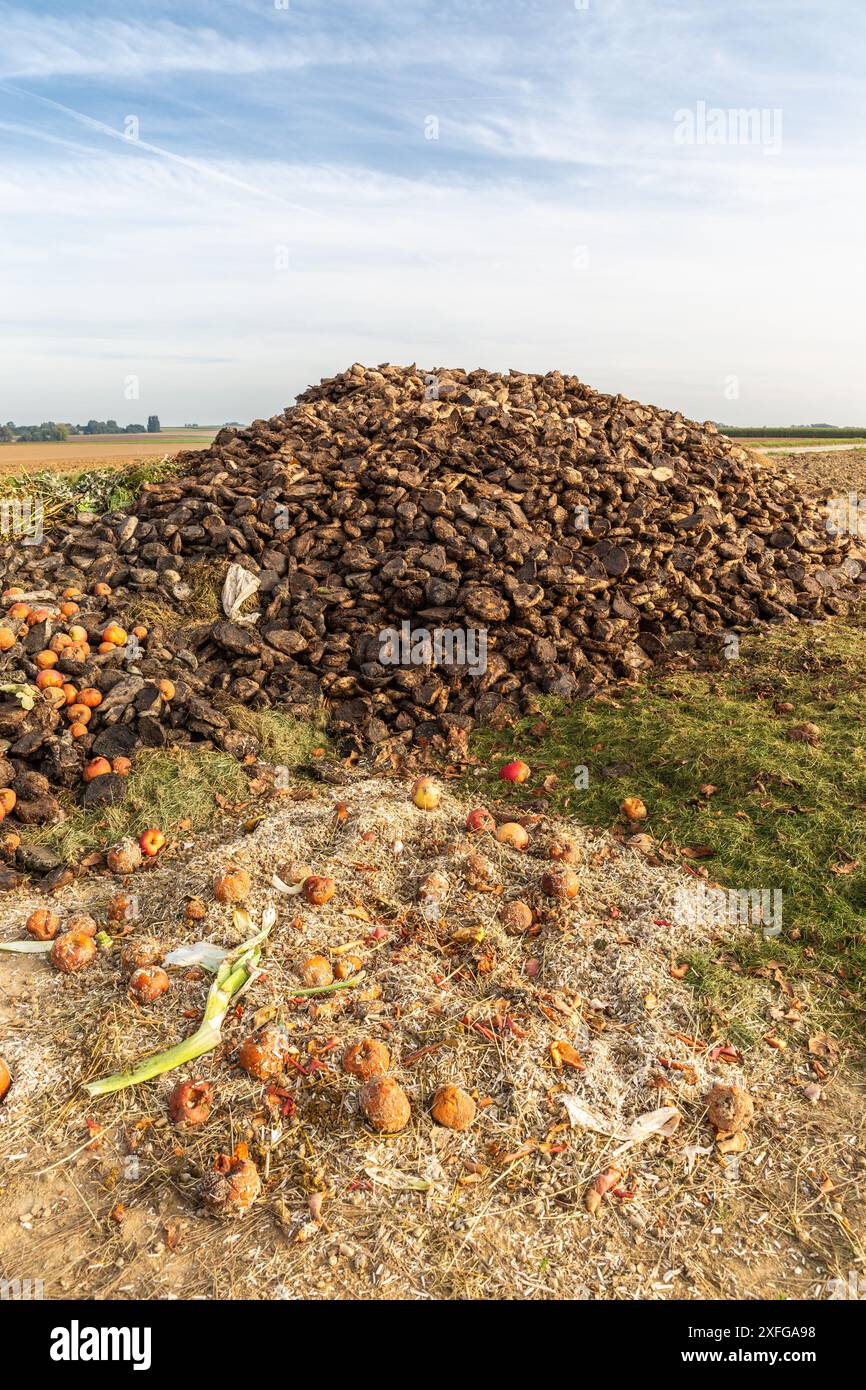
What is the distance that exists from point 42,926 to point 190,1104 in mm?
1910

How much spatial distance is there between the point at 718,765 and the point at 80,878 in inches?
207

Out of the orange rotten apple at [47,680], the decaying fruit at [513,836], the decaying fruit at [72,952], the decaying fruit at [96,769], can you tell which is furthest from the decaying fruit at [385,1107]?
the orange rotten apple at [47,680]

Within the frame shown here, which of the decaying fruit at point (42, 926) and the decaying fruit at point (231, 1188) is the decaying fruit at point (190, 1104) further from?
the decaying fruit at point (42, 926)

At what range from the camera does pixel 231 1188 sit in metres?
3.83

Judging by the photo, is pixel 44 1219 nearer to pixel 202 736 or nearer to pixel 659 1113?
pixel 659 1113

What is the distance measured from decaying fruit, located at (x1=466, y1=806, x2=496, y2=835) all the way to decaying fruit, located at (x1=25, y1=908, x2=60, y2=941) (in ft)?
9.81

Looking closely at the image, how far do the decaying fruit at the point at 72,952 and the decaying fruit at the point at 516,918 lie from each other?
8.64ft

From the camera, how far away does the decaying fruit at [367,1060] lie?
4.37 meters

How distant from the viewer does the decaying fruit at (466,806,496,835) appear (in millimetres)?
6453

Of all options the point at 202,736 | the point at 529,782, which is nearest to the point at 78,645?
the point at 202,736

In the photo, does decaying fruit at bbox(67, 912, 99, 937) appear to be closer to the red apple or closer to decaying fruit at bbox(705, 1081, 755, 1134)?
the red apple

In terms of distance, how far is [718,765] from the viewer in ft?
23.9

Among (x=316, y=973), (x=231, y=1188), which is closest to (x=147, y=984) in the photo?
(x=316, y=973)

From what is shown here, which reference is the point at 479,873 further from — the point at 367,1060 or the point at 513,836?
the point at 367,1060
